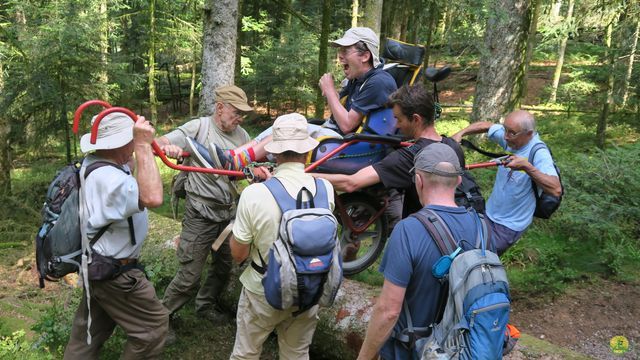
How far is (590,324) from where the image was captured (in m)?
5.66

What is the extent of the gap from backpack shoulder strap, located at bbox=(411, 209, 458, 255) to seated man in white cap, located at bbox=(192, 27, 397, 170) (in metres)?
1.80

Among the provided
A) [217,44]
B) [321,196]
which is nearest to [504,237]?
[321,196]

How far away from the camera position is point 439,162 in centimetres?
254

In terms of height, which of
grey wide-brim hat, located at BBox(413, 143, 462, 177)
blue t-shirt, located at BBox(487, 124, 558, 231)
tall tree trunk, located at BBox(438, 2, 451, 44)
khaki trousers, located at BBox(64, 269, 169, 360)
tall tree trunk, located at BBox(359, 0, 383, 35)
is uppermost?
tall tree trunk, located at BBox(438, 2, 451, 44)

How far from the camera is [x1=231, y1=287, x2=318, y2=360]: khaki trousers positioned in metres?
3.23

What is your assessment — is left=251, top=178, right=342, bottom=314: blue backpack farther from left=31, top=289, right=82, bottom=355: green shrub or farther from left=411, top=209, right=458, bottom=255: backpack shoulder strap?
left=31, top=289, right=82, bottom=355: green shrub

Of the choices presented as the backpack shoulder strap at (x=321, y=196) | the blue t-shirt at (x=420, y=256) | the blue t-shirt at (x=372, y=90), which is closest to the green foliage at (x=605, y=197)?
the blue t-shirt at (x=372, y=90)

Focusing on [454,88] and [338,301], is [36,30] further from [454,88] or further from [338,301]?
[454,88]

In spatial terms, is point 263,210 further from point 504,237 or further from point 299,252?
point 504,237

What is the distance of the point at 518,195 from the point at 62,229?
11.9ft

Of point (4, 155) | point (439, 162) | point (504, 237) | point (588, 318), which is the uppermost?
point (439, 162)

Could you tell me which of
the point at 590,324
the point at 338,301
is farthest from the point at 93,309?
the point at 590,324

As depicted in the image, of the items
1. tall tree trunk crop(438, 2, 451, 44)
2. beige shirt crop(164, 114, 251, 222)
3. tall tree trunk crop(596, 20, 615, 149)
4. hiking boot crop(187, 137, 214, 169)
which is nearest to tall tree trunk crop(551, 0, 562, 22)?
tall tree trunk crop(438, 2, 451, 44)

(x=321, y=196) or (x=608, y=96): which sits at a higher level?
(x=608, y=96)
